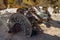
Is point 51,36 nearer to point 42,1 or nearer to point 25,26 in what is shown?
point 25,26

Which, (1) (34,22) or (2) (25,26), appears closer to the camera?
(2) (25,26)

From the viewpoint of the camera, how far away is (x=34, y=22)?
1.44 metres

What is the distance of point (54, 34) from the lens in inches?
50.5

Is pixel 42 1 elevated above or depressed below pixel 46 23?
above

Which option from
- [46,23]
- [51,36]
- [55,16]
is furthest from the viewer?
[55,16]

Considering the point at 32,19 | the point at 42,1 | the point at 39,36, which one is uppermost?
the point at 42,1

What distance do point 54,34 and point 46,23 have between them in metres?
0.31

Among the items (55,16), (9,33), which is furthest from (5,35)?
(55,16)

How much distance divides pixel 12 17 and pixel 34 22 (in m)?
0.24

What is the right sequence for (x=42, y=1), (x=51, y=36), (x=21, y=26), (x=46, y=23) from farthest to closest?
(x=46, y=23) < (x=21, y=26) < (x=51, y=36) < (x=42, y=1)

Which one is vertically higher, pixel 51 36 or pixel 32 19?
pixel 32 19

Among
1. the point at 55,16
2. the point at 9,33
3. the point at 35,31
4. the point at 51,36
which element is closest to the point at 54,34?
the point at 51,36

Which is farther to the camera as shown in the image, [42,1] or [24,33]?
[24,33]

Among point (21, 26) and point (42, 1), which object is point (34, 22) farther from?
point (42, 1)
